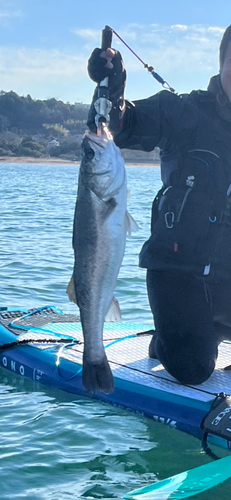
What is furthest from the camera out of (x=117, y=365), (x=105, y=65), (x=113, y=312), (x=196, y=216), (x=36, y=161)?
(x=36, y=161)

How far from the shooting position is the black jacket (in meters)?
5.16

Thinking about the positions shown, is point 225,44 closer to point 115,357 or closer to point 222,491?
point 115,357

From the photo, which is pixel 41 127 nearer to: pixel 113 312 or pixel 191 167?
pixel 191 167

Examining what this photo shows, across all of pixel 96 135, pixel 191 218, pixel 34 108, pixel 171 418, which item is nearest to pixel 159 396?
pixel 171 418

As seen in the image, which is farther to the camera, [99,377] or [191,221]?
[191,221]

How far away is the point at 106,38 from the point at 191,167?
1.23 metres

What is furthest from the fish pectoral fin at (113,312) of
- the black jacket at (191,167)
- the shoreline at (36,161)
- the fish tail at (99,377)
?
the shoreline at (36,161)

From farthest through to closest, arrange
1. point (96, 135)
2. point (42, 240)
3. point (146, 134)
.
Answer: point (42, 240), point (146, 134), point (96, 135)

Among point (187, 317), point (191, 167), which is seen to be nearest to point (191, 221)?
point (191, 167)

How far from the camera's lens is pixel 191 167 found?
17.1 feet

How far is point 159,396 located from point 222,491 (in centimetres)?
95

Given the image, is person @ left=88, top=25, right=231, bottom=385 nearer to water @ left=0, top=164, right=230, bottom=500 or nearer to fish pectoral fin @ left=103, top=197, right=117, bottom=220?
water @ left=0, top=164, right=230, bottom=500

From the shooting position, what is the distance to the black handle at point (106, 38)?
14.2 ft

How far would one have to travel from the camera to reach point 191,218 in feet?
17.0
